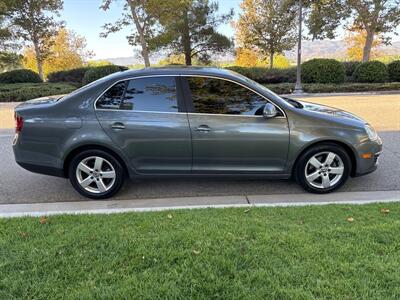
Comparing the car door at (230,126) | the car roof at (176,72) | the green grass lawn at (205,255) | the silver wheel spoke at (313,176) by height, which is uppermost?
the car roof at (176,72)

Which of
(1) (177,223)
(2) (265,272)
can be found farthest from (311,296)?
(1) (177,223)

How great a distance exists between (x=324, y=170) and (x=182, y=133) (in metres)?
1.82

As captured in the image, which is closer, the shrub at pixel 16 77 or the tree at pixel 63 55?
the shrub at pixel 16 77

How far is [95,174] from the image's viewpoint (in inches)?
181

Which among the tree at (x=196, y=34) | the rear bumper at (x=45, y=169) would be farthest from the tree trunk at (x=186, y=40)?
the rear bumper at (x=45, y=169)

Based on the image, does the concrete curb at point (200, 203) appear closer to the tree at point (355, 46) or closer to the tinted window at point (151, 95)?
the tinted window at point (151, 95)

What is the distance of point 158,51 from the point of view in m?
26.3

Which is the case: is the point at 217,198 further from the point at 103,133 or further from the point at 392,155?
the point at 392,155

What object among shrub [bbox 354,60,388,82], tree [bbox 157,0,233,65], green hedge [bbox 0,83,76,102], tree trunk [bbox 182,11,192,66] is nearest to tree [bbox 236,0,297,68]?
tree [bbox 157,0,233,65]

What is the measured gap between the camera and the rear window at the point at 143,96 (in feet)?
14.6

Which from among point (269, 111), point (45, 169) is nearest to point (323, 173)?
point (269, 111)

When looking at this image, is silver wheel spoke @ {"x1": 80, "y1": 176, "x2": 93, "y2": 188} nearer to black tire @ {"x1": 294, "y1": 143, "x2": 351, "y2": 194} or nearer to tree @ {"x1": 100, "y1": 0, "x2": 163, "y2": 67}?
black tire @ {"x1": 294, "y1": 143, "x2": 351, "y2": 194}

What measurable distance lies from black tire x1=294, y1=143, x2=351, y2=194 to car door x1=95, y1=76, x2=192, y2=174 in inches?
54.2

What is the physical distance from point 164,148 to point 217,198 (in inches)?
36.0
